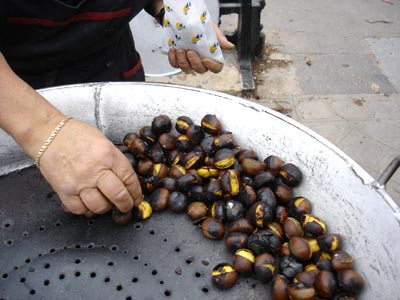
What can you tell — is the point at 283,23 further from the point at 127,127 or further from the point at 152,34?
the point at 127,127

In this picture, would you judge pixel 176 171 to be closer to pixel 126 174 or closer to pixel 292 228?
pixel 126 174

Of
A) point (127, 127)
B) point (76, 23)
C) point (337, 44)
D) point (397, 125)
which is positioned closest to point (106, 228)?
point (127, 127)

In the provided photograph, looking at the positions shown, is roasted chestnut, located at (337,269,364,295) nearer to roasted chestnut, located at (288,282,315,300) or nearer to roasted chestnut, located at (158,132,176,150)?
roasted chestnut, located at (288,282,315,300)

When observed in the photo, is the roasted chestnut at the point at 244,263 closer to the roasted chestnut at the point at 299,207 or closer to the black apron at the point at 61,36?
the roasted chestnut at the point at 299,207

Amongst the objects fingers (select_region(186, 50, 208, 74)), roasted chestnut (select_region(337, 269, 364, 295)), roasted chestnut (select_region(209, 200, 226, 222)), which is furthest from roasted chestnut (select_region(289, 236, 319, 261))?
fingers (select_region(186, 50, 208, 74))

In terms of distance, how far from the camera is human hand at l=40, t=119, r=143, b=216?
1.06 m

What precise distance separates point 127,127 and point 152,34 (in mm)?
1343

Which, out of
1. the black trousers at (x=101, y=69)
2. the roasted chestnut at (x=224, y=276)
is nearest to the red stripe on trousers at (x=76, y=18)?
the black trousers at (x=101, y=69)

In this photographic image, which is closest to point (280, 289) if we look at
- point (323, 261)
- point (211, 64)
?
point (323, 261)

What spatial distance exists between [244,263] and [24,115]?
0.71m

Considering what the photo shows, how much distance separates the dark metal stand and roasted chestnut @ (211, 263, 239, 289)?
2399mm

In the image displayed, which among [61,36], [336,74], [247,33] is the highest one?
[61,36]

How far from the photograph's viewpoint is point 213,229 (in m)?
1.20

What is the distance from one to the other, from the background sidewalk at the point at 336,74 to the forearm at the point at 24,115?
2.23 m
